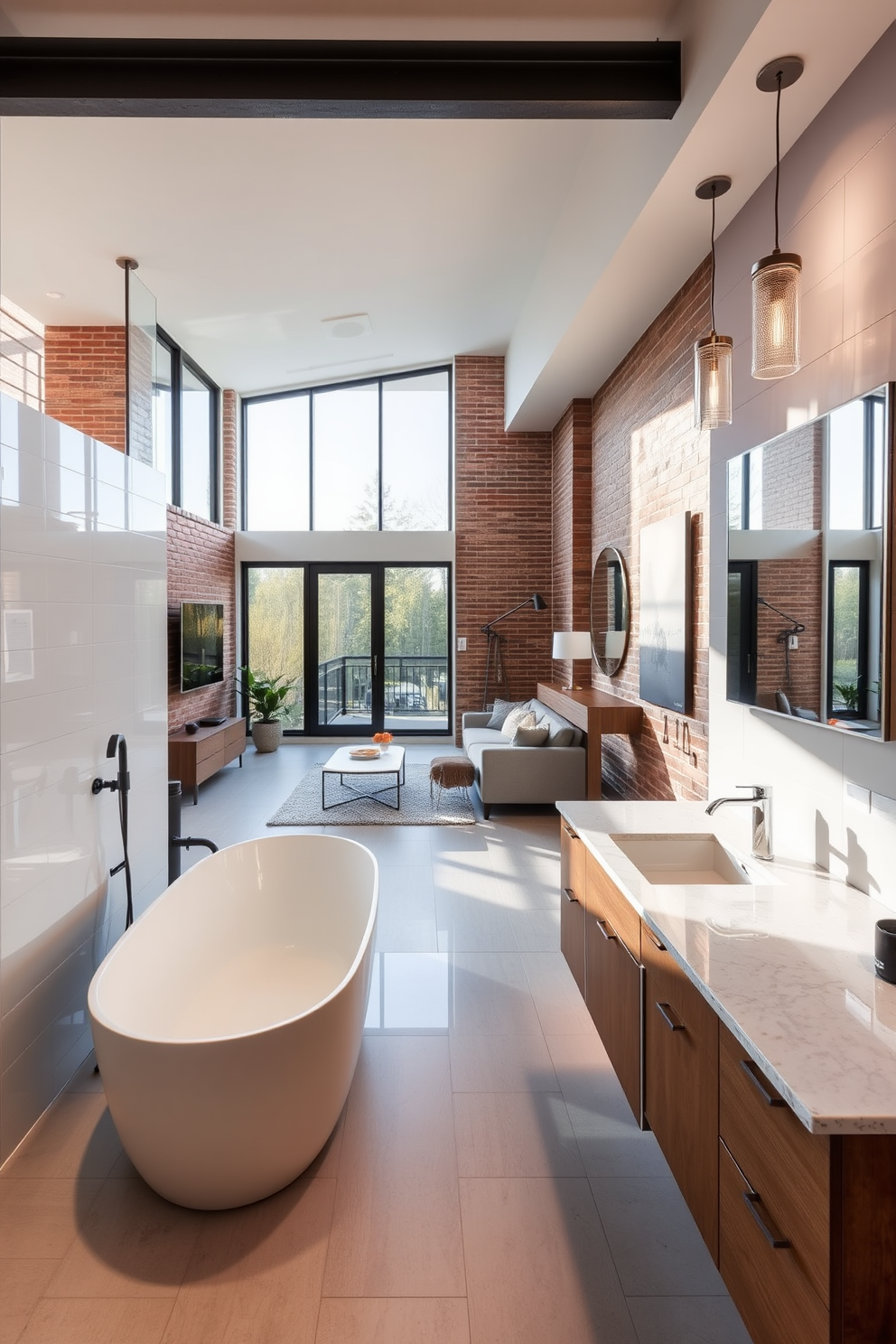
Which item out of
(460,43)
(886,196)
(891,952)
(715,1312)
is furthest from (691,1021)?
(460,43)

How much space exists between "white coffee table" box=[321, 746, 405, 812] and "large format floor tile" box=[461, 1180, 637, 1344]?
3.57 metres

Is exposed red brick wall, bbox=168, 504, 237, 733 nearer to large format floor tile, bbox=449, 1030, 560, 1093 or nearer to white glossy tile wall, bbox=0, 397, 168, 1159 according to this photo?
white glossy tile wall, bbox=0, 397, 168, 1159

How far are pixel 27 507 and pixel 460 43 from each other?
1943 millimetres

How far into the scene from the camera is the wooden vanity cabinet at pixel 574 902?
8.03 ft

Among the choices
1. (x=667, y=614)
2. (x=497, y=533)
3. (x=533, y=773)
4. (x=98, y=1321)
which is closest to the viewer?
(x=98, y=1321)

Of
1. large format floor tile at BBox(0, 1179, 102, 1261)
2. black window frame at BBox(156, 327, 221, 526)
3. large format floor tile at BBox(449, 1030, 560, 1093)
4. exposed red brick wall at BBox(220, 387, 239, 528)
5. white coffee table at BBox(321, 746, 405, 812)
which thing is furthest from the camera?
exposed red brick wall at BBox(220, 387, 239, 528)

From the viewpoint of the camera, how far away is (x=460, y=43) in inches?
92.0

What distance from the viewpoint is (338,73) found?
7.64 ft

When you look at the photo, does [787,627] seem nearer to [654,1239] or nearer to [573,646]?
[654,1239]

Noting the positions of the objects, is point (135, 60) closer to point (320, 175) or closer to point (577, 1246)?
point (320, 175)

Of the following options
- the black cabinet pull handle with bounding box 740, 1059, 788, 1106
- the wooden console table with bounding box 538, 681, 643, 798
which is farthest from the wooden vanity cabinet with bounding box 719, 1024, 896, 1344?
the wooden console table with bounding box 538, 681, 643, 798

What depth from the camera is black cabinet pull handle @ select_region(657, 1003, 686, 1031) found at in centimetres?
155

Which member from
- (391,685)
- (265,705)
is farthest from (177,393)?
(391,685)

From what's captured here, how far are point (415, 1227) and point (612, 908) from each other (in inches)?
35.3
